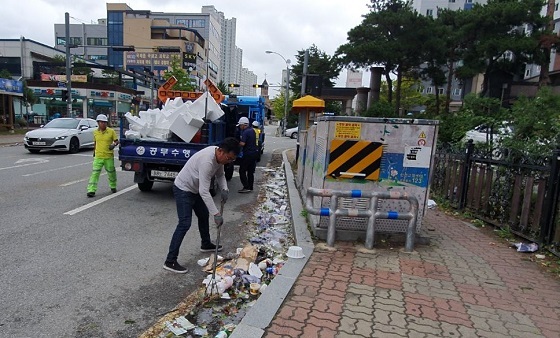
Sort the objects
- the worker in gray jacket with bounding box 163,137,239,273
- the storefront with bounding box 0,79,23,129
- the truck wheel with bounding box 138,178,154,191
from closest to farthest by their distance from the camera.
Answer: the worker in gray jacket with bounding box 163,137,239,273 < the truck wheel with bounding box 138,178,154,191 < the storefront with bounding box 0,79,23,129

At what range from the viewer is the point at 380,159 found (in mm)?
5090

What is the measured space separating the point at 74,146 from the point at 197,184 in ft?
44.9

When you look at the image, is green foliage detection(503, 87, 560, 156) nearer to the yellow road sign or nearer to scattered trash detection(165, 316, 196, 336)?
the yellow road sign

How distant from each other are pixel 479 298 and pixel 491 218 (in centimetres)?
320

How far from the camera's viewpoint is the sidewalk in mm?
3090

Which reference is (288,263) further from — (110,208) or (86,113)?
(86,113)

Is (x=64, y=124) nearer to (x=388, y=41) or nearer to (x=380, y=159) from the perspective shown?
(x=380, y=159)

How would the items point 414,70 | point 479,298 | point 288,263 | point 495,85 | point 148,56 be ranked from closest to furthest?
1. point 479,298
2. point 288,263
3. point 414,70
4. point 495,85
5. point 148,56

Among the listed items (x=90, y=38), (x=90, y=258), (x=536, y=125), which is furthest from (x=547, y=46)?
(x=90, y=38)

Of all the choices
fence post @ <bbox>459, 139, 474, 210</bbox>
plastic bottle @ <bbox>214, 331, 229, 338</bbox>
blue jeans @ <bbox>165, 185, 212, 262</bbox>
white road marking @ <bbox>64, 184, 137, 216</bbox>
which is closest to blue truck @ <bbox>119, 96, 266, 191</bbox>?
white road marking @ <bbox>64, 184, 137, 216</bbox>

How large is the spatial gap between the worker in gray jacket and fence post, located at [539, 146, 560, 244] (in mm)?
3910

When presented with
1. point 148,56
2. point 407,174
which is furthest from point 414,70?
point 148,56

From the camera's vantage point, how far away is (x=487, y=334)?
308 centimetres

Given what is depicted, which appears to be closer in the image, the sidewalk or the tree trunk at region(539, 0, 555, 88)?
the sidewalk
